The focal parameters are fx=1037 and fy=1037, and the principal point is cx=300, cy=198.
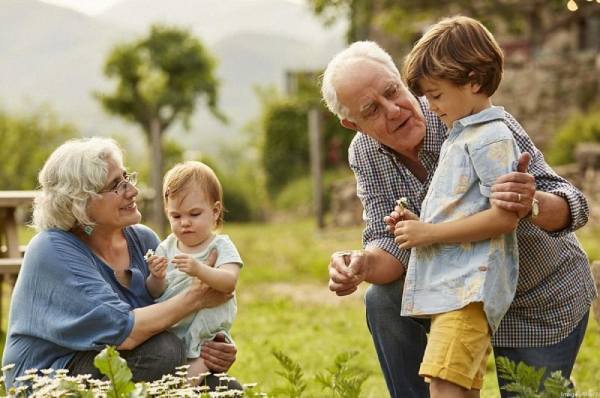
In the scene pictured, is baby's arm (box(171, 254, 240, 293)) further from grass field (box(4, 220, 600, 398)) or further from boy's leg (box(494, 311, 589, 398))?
boy's leg (box(494, 311, 589, 398))

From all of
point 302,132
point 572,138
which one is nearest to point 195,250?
point 572,138

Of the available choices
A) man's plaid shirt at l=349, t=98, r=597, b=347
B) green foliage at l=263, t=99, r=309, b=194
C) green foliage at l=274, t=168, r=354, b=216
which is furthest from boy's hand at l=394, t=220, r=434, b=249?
green foliage at l=263, t=99, r=309, b=194

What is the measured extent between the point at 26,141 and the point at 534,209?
29.0 meters

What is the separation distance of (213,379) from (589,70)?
15530mm

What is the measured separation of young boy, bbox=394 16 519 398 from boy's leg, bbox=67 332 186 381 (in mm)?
964

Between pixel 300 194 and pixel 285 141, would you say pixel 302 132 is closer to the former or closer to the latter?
pixel 285 141

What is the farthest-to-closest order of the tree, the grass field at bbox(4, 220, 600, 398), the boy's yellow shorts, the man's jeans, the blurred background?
1. the tree
2. the blurred background
3. the grass field at bbox(4, 220, 600, 398)
4. the man's jeans
5. the boy's yellow shorts

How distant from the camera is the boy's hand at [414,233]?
3256 mm

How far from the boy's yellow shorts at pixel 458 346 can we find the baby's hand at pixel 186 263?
0.90 metres

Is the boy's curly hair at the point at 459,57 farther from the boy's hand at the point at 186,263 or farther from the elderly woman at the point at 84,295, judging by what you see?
the elderly woman at the point at 84,295

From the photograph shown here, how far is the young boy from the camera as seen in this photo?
322 cm

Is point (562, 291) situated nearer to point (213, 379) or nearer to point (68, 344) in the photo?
point (213, 379)

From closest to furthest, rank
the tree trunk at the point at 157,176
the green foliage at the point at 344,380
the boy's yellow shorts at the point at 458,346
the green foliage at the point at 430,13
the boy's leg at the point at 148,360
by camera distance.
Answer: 1. the green foliage at the point at 344,380
2. the boy's yellow shorts at the point at 458,346
3. the boy's leg at the point at 148,360
4. the tree trunk at the point at 157,176
5. the green foliage at the point at 430,13

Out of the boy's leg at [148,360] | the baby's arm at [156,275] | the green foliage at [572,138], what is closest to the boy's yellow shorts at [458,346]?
the boy's leg at [148,360]
